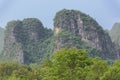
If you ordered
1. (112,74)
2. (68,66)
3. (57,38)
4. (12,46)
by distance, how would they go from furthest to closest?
(12,46), (57,38), (112,74), (68,66)

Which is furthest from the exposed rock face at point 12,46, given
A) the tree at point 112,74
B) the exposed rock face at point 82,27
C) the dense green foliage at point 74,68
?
the tree at point 112,74

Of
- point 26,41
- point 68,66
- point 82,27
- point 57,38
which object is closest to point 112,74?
point 68,66

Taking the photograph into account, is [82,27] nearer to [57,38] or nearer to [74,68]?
[57,38]

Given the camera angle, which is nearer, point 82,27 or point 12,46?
point 82,27

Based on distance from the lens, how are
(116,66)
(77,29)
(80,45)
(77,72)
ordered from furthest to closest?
(77,29)
(80,45)
(116,66)
(77,72)

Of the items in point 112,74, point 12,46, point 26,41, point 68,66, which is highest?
point 26,41

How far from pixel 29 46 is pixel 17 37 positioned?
20.5ft

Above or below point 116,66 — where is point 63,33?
above

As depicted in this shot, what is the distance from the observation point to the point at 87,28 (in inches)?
6693

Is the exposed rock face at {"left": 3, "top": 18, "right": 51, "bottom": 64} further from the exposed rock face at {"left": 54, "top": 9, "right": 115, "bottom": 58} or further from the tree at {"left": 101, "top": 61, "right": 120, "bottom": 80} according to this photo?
the tree at {"left": 101, "top": 61, "right": 120, "bottom": 80}

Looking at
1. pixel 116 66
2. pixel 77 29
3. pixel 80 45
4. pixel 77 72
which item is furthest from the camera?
pixel 77 29

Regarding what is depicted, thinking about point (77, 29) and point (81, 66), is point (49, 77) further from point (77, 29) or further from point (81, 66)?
point (77, 29)

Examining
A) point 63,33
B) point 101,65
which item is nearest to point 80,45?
point 63,33

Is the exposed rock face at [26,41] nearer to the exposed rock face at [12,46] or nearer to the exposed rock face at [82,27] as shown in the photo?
the exposed rock face at [12,46]
